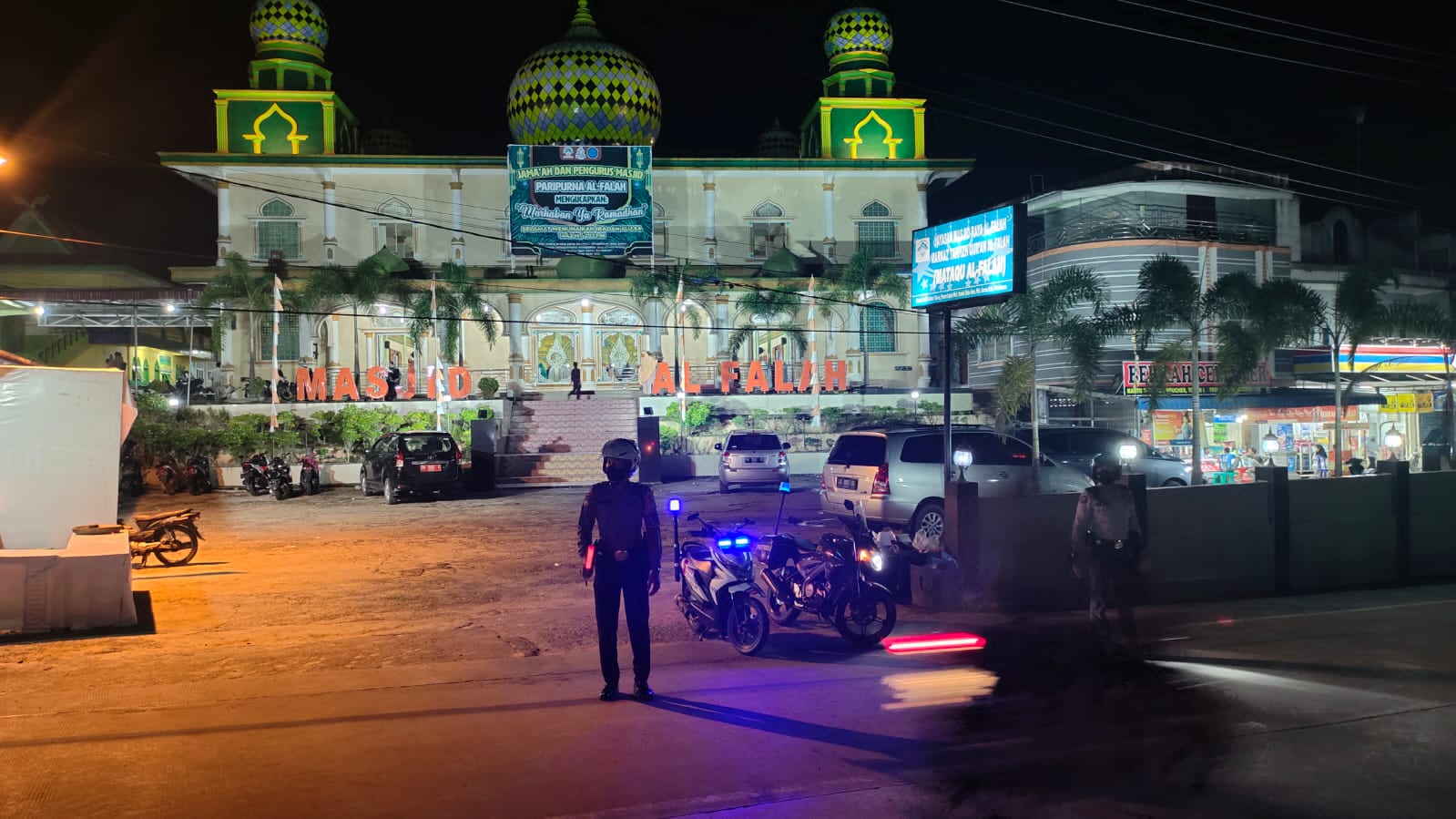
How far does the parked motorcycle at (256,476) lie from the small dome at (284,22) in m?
24.7

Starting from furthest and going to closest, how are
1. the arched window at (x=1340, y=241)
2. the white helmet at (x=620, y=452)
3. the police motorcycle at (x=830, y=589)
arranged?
the arched window at (x=1340, y=241), the police motorcycle at (x=830, y=589), the white helmet at (x=620, y=452)

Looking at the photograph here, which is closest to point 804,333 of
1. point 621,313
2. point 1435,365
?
point 621,313

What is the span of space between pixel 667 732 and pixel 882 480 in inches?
296

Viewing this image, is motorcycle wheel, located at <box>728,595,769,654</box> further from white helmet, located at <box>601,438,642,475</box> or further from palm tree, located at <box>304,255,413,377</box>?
palm tree, located at <box>304,255,413,377</box>

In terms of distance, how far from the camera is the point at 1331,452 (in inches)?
1031

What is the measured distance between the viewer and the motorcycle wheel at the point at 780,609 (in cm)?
858

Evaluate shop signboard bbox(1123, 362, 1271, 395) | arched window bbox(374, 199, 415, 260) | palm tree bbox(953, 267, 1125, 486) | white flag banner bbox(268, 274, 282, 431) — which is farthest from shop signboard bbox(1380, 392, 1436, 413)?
Answer: arched window bbox(374, 199, 415, 260)

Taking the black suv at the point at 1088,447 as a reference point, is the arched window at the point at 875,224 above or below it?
above

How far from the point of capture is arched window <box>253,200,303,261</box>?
3978 centimetres

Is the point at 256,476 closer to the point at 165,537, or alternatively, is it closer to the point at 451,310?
the point at 451,310

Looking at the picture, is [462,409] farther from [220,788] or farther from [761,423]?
[220,788]

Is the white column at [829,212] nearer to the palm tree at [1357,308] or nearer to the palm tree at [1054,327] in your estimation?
the palm tree at [1054,327]

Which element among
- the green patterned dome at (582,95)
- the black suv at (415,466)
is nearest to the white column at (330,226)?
the green patterned dome at (582,95)

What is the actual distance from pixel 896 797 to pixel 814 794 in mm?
430
